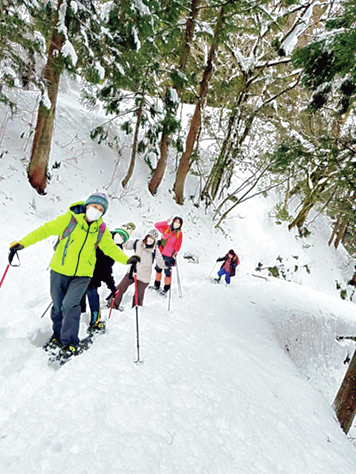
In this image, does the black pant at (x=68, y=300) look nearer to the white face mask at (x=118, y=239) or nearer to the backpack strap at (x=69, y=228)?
the backpack strap at (x=69, y=228)

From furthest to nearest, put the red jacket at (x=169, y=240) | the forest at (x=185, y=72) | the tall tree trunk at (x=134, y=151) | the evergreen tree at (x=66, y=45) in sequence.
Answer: the tall tree trunk at (x=134, y=151), the evergreen tree at (x=66, y=45), the red jacket at (x=169, y=240), the forest at (x=185, y=72)

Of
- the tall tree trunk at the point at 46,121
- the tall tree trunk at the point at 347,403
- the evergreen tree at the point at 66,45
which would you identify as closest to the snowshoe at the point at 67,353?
the tall tree trunk at the point at 347,403

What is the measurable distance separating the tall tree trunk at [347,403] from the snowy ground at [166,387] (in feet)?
1.59

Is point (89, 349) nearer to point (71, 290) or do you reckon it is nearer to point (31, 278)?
point (71, 290)

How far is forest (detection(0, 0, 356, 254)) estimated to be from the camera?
199 inches

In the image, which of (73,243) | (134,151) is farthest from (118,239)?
(134,151)

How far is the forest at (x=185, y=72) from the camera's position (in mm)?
5047

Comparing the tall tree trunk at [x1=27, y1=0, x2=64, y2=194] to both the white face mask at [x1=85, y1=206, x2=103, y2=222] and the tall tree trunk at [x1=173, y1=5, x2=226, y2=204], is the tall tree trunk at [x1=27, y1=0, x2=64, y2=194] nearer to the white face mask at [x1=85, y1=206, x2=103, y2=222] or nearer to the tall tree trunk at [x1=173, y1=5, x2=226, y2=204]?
the white face mask at [x1=85, y1=206, x2=103, y2=222]

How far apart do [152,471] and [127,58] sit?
9.22 m

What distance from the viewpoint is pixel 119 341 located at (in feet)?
12.0

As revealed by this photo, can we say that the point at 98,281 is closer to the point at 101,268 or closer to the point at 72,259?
the point at 101,268

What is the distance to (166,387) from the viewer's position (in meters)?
2.91

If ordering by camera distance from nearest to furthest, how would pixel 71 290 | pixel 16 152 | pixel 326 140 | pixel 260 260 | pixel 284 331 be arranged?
pixel 71 290, pixel 326 140, pixel 284 331, pixel 16 152, pixel 260 260

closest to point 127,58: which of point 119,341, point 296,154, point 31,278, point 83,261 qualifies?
point 296,154
